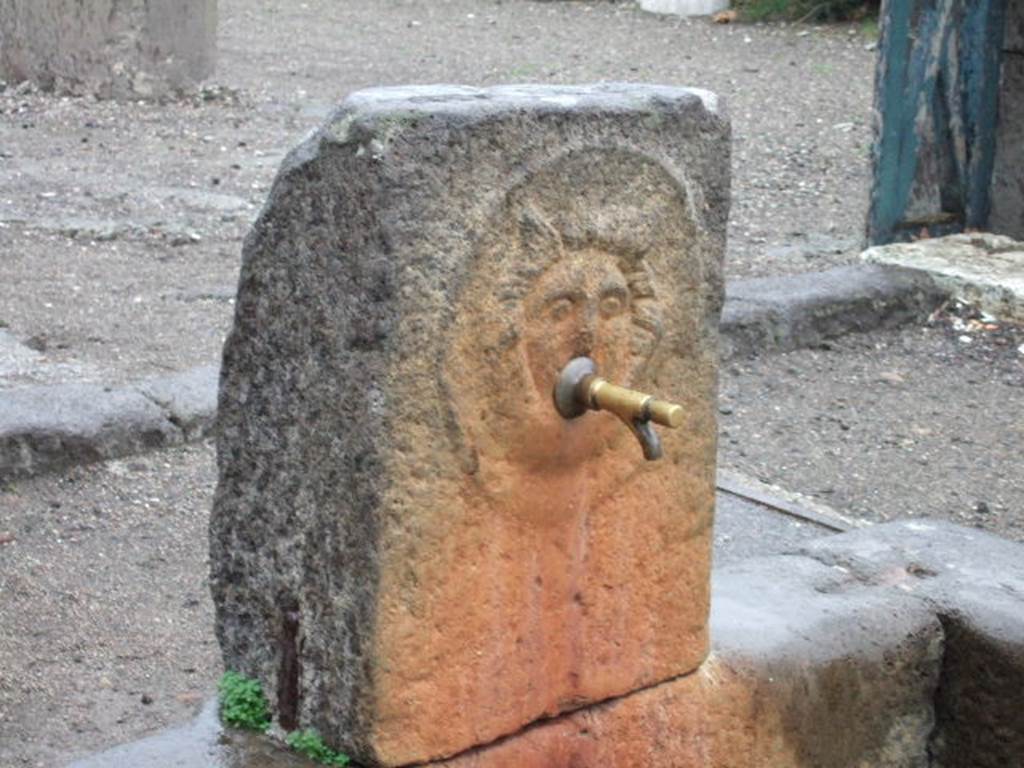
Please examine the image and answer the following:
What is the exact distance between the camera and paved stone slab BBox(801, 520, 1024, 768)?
278cm

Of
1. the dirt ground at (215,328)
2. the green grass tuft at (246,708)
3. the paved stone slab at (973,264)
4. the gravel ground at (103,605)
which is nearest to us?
the green grass tuft at (246,708)

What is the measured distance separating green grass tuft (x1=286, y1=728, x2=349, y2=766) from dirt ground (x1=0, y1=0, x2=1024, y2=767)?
36.2 inches

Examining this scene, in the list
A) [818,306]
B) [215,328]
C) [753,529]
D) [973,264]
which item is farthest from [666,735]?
[973,264]

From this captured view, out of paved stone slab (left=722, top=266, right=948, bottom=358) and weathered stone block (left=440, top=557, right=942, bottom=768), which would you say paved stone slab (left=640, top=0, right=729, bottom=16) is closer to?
paved stone slab (left=722, top=266, right=948, bottom=358)

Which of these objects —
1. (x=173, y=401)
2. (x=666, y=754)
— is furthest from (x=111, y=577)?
(x=666, y=754)

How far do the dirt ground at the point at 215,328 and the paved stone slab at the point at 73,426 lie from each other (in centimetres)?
4

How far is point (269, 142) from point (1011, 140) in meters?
2.95

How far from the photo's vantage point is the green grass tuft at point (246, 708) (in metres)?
2.25

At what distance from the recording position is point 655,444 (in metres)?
2.13

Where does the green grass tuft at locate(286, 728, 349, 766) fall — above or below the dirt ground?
above

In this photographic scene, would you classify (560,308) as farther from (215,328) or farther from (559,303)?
(215,328)

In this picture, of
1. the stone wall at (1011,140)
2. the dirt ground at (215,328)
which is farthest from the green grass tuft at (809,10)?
the stone wall at (1011,140)

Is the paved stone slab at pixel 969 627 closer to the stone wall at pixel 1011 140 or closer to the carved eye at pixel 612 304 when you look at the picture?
the carved eye at pixel 612 304

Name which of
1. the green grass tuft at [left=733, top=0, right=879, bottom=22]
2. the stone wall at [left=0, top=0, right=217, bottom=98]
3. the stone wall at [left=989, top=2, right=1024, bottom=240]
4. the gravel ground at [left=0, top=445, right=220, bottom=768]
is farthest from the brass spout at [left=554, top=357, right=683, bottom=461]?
the green grass tuft at [left=733, top=0, right=879, bottom=22]
